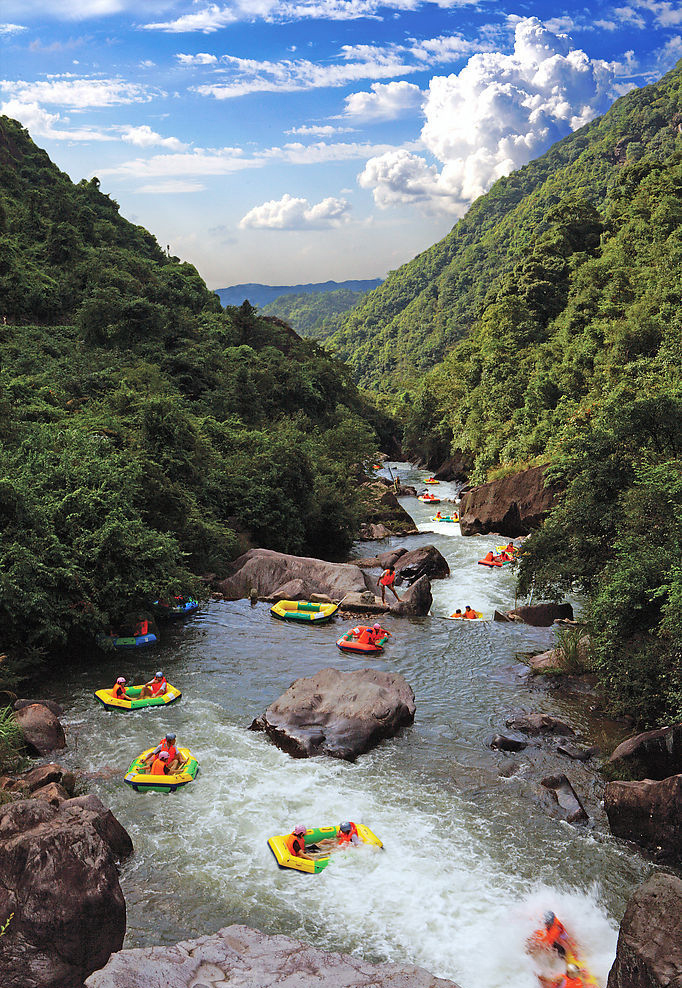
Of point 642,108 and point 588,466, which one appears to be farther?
point 642,108

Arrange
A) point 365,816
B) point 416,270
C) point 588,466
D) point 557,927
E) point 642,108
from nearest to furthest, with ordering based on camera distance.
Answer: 1. point 557,927
2. point 365,816
3. point 588,466
4. point 642,108
5. point 416,270

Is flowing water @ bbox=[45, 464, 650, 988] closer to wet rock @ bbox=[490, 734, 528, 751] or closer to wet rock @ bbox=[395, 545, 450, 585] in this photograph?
wet rock @ bbox=[490, 734, 528, 751]

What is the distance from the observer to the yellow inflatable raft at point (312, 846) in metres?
10.3

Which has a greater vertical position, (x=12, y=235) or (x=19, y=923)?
(x=12, y=235)

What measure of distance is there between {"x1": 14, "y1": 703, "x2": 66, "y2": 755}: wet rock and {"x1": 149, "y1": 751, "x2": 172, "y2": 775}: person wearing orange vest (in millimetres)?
2518

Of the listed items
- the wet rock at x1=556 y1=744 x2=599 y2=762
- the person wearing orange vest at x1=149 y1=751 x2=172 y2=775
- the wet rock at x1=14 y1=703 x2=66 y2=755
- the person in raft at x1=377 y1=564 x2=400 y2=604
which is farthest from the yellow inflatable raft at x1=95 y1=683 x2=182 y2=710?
the person in raft at x1=377 y1=564 x2=400 y2=604

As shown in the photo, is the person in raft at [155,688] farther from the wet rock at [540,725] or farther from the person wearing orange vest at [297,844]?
the wet rock at [540,725]

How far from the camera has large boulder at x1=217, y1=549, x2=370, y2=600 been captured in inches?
991

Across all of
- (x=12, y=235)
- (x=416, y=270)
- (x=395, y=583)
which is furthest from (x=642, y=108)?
(x=395, y=583)

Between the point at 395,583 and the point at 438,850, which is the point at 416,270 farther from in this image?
the point at 438,850

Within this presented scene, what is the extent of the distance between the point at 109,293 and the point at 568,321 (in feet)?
93.3

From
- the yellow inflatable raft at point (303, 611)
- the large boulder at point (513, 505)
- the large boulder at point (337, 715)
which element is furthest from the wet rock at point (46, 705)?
the large boulder at point (513, 505)

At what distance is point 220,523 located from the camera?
28.0 meters

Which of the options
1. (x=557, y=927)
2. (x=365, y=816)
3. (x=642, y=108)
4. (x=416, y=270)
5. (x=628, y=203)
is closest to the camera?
(x=557, y=927)
